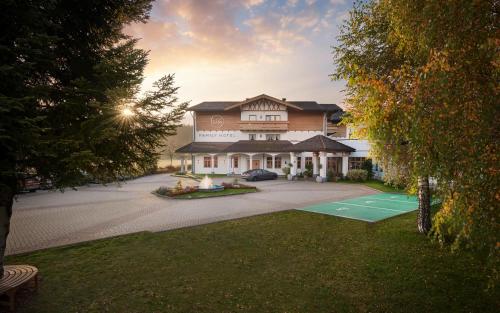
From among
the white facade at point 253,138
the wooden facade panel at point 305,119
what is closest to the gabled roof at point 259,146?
the white facade at point 253,138

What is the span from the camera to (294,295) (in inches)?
246

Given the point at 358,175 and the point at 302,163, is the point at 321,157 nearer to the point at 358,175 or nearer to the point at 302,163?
the point at 302,163

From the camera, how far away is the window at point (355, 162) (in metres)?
31.9

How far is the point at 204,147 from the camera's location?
127 ft

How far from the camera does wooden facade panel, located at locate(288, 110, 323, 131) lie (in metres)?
39.9

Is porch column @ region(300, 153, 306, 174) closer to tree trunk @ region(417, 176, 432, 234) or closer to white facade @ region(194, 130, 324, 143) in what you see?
white facade @ region(194, 130, 324, 143)

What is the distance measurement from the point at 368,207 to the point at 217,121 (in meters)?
28.4

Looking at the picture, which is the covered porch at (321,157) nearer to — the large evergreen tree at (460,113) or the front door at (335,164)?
the front door at (335,164)

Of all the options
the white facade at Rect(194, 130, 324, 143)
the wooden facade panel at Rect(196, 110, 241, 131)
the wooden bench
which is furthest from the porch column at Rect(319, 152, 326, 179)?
the wooden bench

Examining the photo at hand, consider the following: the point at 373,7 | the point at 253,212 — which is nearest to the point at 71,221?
the point at 253,212

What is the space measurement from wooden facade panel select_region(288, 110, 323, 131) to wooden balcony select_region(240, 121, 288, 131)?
1499mm

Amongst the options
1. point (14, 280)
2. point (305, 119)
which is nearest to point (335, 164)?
point (305, 119)

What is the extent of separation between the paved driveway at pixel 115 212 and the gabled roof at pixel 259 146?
15.5m

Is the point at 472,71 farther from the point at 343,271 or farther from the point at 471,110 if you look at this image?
the point at 343,271
